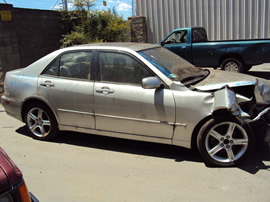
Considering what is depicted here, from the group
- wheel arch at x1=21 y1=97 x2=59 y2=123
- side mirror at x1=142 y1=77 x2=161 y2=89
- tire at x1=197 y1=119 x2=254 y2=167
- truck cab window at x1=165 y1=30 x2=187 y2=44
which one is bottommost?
tire at x1=197 y1=119 x2=254 y2=167

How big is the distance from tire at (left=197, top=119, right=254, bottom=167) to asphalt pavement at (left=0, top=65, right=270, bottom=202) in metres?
0.14

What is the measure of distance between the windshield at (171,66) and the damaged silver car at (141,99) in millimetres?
19

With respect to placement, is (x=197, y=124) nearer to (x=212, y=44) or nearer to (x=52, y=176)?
(x=52, y=176)

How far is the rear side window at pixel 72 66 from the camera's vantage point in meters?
4.46

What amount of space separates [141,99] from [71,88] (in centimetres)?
121

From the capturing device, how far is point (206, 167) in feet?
12.5

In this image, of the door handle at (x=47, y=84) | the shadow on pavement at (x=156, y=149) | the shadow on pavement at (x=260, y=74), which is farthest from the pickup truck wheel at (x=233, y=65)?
the door handle at (x=47, y=84)

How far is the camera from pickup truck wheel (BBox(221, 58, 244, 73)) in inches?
367

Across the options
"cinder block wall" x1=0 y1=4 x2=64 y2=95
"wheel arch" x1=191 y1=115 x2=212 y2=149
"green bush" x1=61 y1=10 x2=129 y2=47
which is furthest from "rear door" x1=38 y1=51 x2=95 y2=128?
"green bush" x1=61 y1=10 x2=129 y2=47

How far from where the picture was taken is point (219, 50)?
9.47m

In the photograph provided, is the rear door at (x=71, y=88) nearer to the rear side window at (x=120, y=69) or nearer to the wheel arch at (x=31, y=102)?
the wheel arch at (x=31, y=102)

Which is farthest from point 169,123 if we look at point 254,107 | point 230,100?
point 254,107

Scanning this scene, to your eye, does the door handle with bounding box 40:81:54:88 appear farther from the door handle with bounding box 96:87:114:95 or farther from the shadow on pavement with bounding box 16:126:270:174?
the shadow on pavement with bounding box 16:126:270:174

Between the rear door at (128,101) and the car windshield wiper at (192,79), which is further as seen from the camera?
the car windshield wiper at (192,79)
